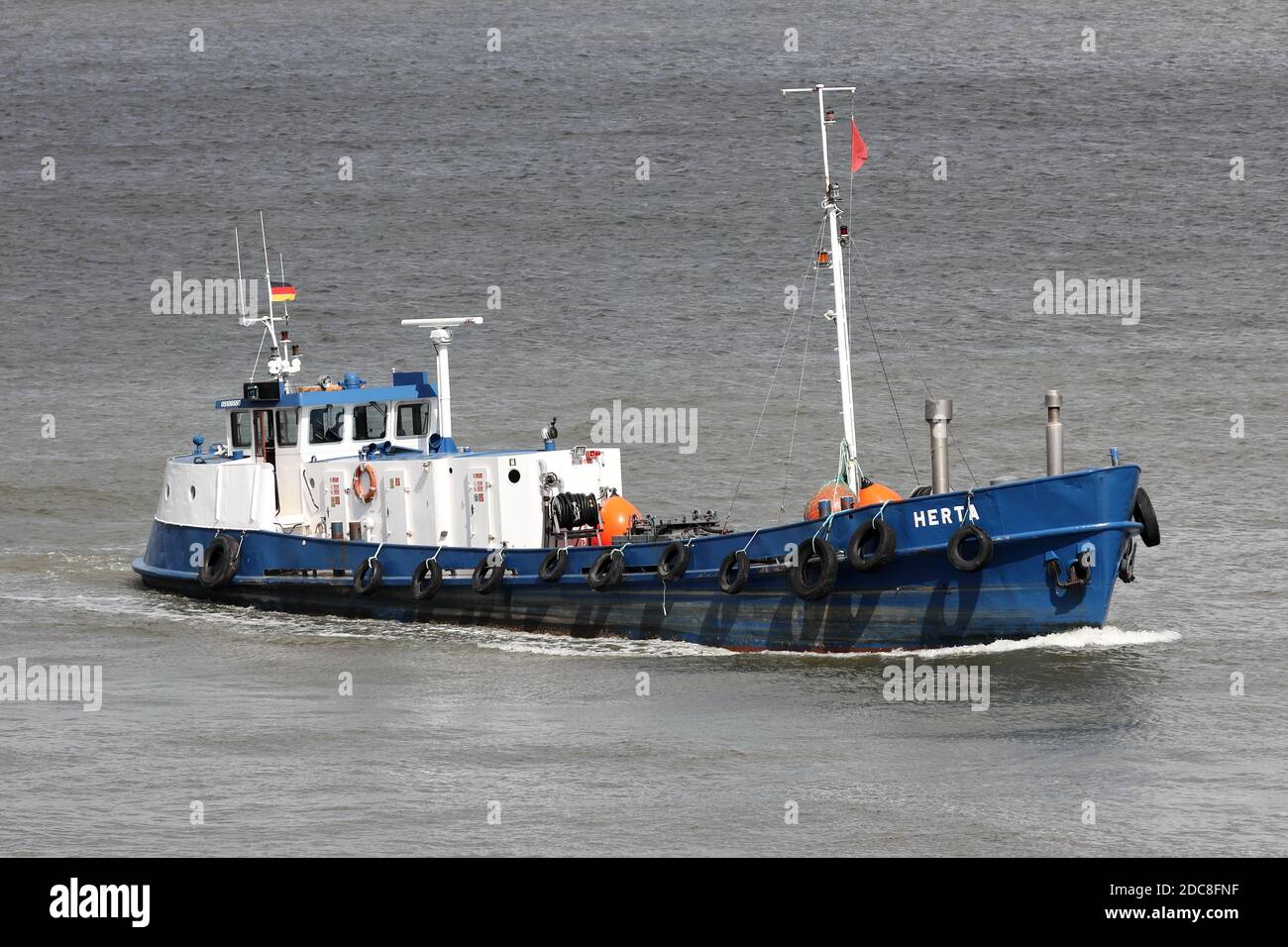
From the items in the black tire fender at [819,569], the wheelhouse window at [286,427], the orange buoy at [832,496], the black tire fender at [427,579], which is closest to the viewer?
the black tire fender at [819,569]

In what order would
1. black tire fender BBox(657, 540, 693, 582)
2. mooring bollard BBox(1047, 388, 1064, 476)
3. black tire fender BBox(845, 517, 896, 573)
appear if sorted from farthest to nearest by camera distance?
1. black tire fender BBox(657, 540, 693, 582)
2. black tire fender BBox(845, 517, 896, 573)
3. mooring bollard BBox(1047, 388, 1064, 476)

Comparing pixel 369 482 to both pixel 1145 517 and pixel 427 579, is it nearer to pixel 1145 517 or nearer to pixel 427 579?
pixel 427 579

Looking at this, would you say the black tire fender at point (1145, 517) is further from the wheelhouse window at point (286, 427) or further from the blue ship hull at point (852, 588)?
the wheelhouse window at point (286, 427)

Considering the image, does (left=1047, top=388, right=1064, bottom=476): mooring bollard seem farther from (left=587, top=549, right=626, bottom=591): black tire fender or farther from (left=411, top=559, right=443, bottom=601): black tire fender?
(left=411, top=559, right=443, bottom=601): black tire fender

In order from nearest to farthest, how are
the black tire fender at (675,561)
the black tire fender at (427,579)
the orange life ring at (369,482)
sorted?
the black tire fender at (675,561)
the black tire fender at (427,579)
the orange life ring at (369,482)

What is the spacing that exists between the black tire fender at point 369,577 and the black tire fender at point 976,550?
6.63m

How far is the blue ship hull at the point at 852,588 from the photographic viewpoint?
16.6 meters

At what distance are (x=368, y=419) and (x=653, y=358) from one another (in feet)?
42.1

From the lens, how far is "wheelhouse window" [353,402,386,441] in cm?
2175

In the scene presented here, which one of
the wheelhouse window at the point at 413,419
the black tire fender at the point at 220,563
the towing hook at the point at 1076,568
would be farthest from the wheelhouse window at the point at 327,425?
the towing hook at the point at 1076,568

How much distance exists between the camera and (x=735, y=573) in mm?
17844

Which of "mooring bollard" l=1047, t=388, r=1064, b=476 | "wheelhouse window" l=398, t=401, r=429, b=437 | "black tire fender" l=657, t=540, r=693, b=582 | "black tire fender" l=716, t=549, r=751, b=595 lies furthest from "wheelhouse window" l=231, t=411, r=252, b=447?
"mooring bollard" l=1047, t=388, r=1064, b=476

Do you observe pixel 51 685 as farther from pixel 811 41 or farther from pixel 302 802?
pixel 811 41

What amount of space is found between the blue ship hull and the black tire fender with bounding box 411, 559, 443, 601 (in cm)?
11
